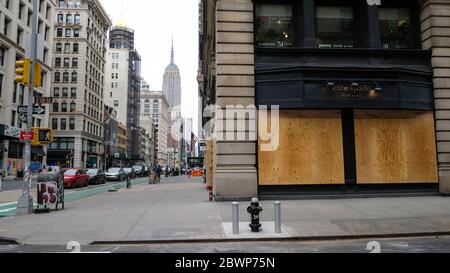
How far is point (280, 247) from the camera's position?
27.0ft

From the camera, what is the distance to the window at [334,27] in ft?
56.9

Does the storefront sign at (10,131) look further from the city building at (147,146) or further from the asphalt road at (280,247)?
the city building at (147,146)

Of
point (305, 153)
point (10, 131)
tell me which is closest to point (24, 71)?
point (305, 153)

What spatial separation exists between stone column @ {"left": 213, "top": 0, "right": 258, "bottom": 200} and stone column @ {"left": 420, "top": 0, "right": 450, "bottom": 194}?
7.88 metres

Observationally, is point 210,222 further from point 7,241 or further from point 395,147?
point 395,147

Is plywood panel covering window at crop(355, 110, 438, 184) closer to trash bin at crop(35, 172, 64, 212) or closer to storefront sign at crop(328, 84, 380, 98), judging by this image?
storefront sign at crop(328, 84, 380, 98)

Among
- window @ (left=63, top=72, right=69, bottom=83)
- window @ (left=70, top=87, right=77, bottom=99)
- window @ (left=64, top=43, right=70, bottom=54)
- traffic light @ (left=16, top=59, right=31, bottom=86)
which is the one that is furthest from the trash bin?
window @ (left=64, top=43, right=70, bottom=54)

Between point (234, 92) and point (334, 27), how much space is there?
5597 mm

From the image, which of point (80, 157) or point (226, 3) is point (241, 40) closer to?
point (226, 3)

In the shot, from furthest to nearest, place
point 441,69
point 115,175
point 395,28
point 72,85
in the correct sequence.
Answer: point 72,85, point 115,175, point 395,28, point 441,69

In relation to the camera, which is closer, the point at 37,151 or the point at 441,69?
the point at 441,69

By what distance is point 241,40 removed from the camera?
642 inches
